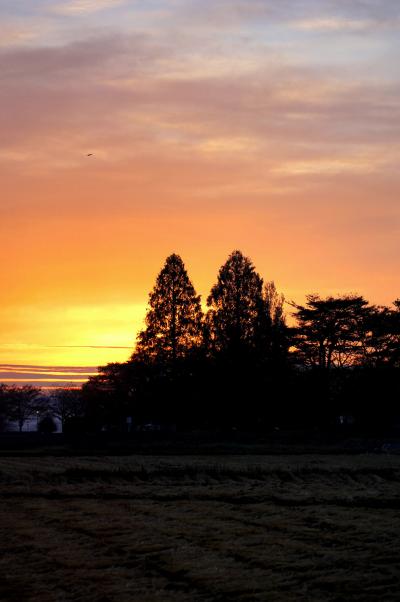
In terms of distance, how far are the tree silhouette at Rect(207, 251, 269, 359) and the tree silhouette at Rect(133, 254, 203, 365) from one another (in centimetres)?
Result: 192

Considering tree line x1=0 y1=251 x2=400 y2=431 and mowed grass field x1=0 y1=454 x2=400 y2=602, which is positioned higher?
tree line x1=0 y1=251 x2=400 y2=431

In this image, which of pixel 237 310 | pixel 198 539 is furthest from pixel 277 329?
pixel 198 539

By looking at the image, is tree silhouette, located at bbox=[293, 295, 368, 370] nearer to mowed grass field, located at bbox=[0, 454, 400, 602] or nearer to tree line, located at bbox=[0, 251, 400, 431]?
tree line, located at bbox=[0, 251, 400, 431]

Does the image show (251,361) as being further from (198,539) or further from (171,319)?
(198,539)

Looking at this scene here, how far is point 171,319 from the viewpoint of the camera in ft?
313

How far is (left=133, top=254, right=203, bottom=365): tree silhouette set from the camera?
94.1 metres

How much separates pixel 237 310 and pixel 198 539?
73.7 m

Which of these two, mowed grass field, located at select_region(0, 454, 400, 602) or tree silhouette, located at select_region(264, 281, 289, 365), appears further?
tree silhouette, located at select_region(264, 281, 289, 365)

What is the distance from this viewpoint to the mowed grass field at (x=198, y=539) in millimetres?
16078

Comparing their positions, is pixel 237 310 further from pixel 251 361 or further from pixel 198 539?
pixel 198 539

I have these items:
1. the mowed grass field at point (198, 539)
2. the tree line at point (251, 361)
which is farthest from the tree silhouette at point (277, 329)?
the mowed grass field at point (198, 539)

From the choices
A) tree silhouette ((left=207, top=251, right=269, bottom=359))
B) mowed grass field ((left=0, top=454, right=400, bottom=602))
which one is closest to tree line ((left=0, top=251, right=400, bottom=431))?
tree silhouette ((left=207, top=251, right=269, bottom=359))

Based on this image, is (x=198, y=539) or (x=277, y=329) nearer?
(x=198, y=539)

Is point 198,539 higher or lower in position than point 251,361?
lower
